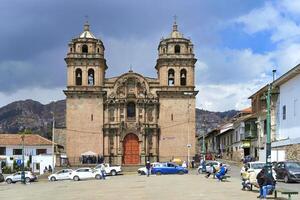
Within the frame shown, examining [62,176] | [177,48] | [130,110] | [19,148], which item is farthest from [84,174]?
[19,148]

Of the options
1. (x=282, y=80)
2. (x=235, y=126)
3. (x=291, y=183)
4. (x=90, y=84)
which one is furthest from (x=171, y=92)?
(x=291, y=183)

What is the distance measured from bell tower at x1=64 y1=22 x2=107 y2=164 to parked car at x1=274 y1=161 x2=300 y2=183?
124 feet

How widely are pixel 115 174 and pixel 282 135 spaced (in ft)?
54.4

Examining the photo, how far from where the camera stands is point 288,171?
3459 centimetres

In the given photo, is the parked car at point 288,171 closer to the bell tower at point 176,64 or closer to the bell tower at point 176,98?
the bell tower at point 176,98

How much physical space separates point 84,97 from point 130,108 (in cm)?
596

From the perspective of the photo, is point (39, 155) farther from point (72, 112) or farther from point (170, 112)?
point (170, 112)

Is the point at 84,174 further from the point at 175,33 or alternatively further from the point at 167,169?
the point at 175,33

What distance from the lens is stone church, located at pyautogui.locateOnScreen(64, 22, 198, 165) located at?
7119cm

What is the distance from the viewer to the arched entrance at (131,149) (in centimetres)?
7188

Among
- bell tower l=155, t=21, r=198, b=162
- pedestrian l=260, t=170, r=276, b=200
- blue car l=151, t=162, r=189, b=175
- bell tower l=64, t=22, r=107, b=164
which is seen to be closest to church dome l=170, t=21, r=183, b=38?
bell tower l=155, t=21, r=198, b=162

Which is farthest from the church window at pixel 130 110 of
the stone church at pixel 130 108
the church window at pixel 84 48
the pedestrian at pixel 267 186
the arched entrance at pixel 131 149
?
the pedestrian at pixel 267 186

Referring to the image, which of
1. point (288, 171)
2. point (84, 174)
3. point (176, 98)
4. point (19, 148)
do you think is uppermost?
point (176, 98)

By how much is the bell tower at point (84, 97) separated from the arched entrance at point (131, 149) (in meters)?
3.15
